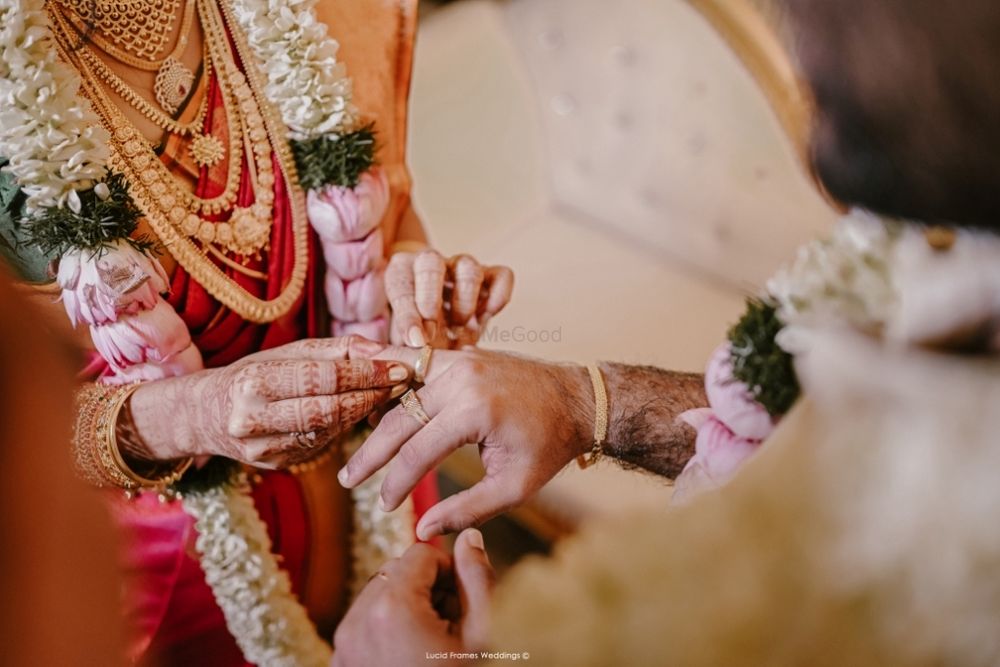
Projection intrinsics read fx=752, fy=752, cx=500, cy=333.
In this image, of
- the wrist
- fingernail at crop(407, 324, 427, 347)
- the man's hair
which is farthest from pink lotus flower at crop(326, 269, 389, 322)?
the man's hair

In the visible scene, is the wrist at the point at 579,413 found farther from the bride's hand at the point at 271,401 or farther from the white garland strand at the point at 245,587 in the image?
the white garland strand at the point at 245,587

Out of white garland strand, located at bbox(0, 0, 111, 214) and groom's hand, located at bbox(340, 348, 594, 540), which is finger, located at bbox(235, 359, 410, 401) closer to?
groom's hand, located at bbox(340, 348, 594, 540)

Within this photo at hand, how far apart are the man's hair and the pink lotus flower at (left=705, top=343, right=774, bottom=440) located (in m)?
0.15

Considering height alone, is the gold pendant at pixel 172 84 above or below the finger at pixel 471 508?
above

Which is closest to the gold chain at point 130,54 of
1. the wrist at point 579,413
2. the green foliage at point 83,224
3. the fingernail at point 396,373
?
the green foliage at point 83,224

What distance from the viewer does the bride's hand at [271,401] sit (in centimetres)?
58

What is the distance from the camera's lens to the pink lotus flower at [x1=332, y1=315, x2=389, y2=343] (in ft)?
2.40

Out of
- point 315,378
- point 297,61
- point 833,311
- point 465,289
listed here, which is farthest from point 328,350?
point 833,311

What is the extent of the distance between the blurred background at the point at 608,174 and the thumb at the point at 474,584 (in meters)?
0.02

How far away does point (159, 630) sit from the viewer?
707 millimetres

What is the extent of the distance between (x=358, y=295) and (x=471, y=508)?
25 cm

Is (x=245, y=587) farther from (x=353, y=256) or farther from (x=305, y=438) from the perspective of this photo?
(x=353, y=256)

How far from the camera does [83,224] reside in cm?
55

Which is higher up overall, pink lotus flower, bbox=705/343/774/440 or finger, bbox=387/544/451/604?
pink lotus flower, bbox=705/343/774/440
